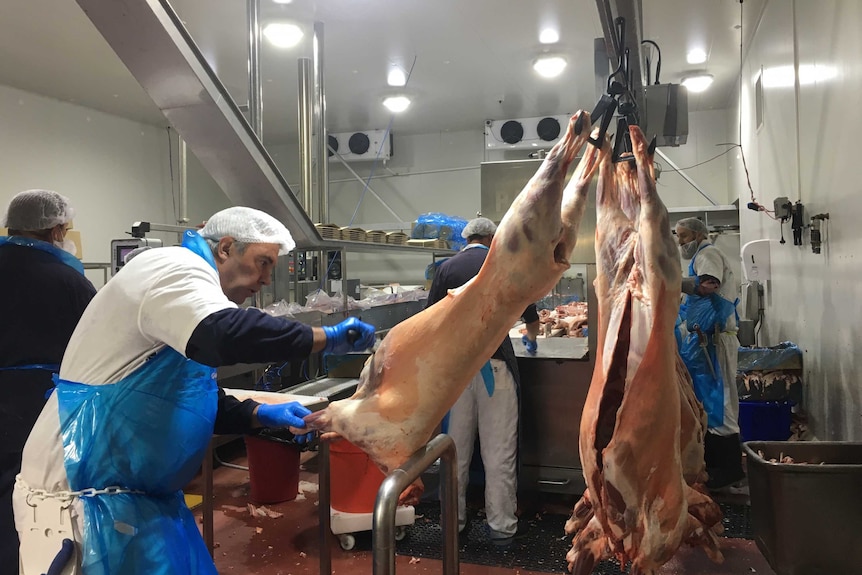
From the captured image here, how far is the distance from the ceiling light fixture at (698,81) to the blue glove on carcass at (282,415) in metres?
7.04

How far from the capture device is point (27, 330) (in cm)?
246

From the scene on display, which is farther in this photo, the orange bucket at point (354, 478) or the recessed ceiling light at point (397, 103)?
the recessed ceiling light at point (397, 103)

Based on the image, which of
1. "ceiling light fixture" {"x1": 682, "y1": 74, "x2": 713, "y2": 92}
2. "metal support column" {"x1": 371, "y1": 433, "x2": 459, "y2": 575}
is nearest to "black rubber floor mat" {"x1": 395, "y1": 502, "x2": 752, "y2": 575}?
"metal support column" {"x1": 371, "y1": 433, "x2": 459, "y2": 575}

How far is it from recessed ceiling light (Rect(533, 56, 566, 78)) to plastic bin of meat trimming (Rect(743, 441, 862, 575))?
541 centimetres

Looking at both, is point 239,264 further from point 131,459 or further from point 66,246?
point 66,246

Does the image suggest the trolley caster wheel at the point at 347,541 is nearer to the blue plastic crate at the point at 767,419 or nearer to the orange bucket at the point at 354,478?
the orange bucket at the point at 354,478

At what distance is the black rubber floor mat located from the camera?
306 centimetres

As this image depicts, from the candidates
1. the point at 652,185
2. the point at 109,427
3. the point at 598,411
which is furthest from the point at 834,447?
the point at 109,427

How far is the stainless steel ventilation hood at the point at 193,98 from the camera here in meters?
2.60

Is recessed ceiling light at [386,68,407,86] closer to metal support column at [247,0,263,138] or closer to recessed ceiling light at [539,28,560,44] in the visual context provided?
recessed ceiling light at [539,28,560,44]

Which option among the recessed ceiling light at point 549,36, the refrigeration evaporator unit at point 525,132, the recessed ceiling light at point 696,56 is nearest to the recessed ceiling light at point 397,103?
the refrigeration evaporator unit at point 525,132

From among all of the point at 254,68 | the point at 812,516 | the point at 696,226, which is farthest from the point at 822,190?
the point at 254,68

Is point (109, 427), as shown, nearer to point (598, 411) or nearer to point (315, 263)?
point (598, 411)

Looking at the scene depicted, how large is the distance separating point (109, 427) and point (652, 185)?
59.4 inches
